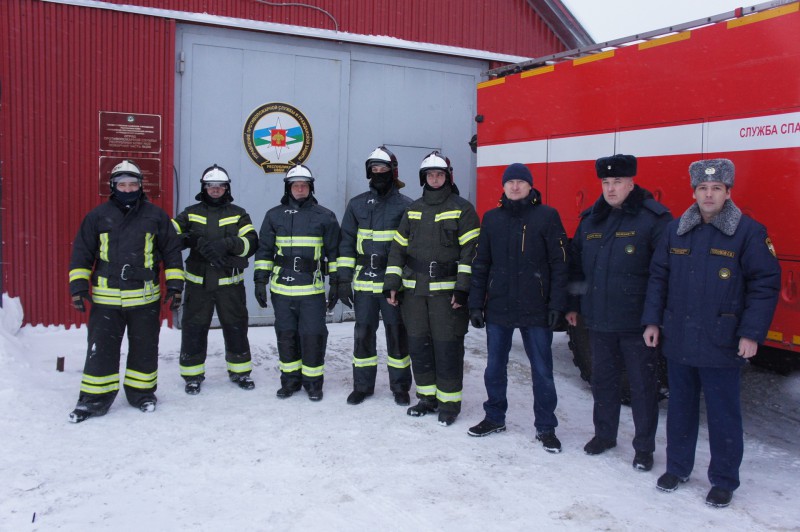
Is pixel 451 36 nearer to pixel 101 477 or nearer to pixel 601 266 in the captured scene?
pixel 601 266

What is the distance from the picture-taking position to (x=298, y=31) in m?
7.62

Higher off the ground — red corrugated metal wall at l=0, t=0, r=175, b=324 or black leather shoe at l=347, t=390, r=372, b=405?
red corrugated metal wall at l=0, t=0, r=175, b=324

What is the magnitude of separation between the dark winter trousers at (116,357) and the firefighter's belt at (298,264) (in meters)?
1.01

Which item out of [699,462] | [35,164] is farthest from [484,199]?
[35,164]

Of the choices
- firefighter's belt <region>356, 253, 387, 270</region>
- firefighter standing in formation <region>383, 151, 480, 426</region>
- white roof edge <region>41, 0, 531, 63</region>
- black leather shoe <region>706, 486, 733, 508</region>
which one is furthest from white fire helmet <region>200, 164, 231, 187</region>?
black leather shoe <region>706, 486, 733, 508</region>

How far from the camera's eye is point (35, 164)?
22.2 ft

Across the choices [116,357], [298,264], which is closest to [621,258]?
[298,264]

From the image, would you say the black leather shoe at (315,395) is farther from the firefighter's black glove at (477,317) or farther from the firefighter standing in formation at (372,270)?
the firefighter's black glove at (477,317)

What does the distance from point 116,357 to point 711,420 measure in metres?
4.03

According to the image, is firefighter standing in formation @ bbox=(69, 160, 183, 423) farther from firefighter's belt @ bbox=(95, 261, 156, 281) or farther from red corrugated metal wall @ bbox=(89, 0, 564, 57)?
red corrugated metal wall @ bbox=(89, 0, 564, 57)

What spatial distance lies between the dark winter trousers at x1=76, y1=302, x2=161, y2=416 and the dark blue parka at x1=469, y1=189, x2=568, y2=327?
8.52 feet

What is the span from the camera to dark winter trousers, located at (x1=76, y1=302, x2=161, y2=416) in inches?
189

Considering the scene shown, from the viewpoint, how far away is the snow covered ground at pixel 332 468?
3.37 metres

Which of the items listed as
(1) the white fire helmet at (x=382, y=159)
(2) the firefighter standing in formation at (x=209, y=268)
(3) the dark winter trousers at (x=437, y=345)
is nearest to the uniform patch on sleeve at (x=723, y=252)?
(3) the dark winter trousers at (x=437, y=345)
